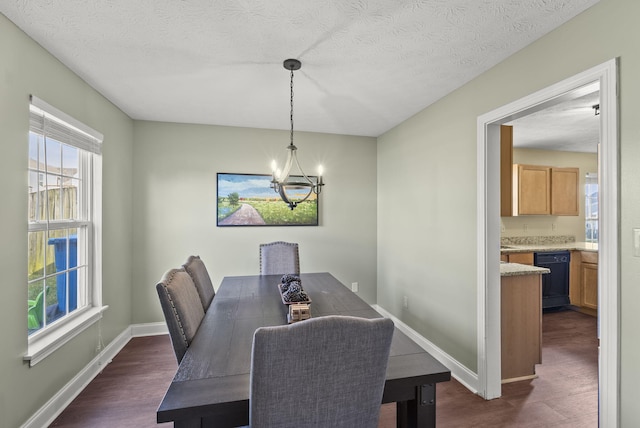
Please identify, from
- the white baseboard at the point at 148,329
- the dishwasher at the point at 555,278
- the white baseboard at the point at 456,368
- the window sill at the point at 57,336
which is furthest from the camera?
the dishwasher at the point at 555,278

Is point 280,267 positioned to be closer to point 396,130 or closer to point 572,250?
point 396,130

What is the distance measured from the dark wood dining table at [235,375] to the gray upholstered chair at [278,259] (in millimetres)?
1155

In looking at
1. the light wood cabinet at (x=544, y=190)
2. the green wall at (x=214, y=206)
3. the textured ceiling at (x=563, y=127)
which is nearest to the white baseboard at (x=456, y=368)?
the green wall at (x=214, y=206)

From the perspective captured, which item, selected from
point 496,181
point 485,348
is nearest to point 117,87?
point 496,181

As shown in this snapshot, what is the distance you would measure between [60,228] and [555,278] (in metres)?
5.51

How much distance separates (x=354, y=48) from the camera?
1.91m

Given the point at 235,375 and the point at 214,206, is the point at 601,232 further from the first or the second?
the point at 214,206

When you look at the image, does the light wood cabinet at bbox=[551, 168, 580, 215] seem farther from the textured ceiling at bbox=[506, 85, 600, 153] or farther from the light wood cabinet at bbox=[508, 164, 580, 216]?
the textured ceiling at bbox=[506, 85, 600, 153]

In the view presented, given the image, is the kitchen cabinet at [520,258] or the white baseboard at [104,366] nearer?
the white baseboard at [104,366]

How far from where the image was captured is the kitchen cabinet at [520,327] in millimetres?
2471

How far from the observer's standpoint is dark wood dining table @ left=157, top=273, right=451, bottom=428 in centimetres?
104

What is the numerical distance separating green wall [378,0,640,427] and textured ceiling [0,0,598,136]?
147 millimetres

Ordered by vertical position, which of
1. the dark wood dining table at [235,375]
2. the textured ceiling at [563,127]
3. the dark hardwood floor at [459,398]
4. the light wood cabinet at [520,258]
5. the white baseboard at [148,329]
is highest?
the textured ceiling at [563,127]

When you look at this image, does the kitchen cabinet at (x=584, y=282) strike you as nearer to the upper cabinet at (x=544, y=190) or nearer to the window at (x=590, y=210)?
the upper cabinet at (x=544, y=190)
